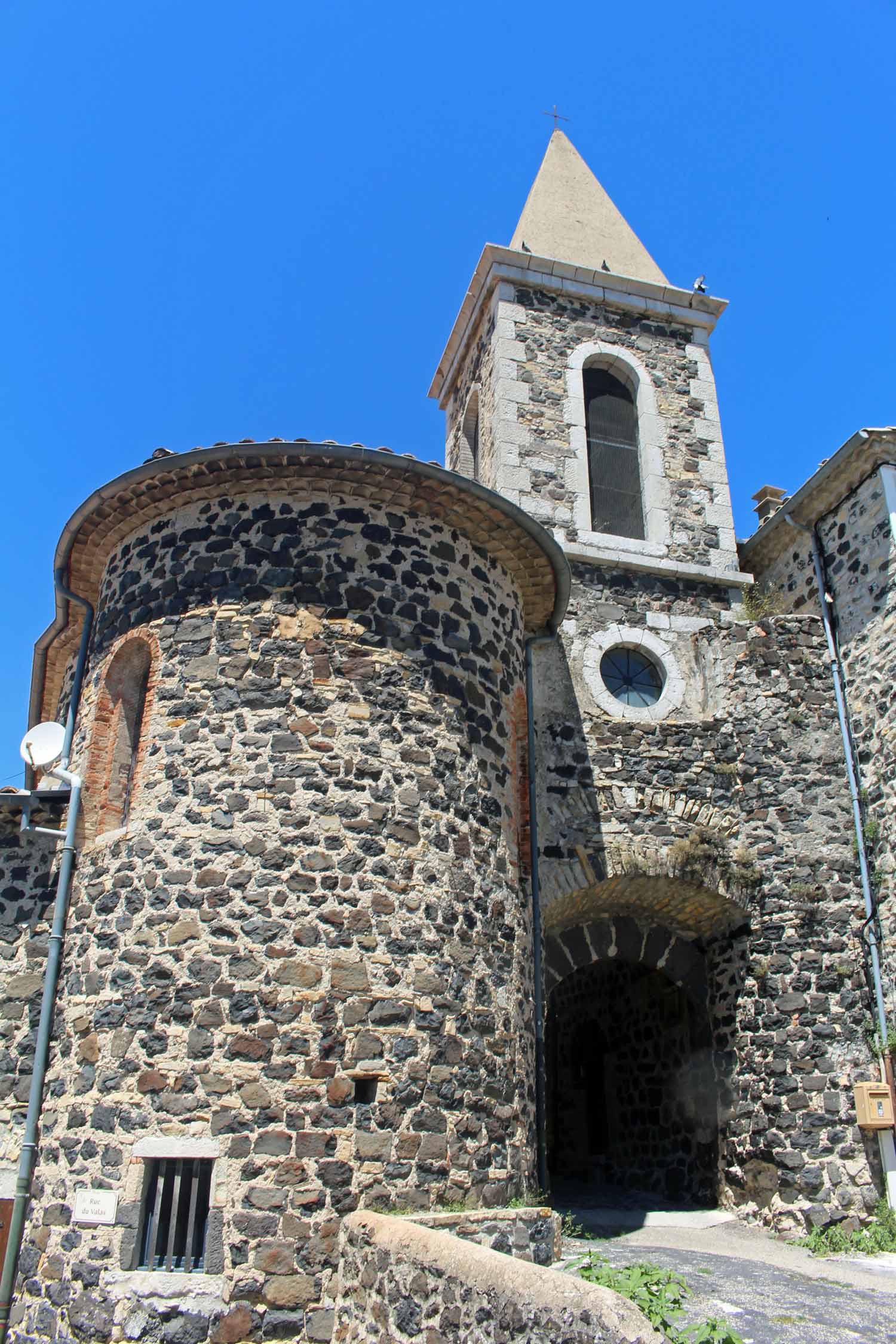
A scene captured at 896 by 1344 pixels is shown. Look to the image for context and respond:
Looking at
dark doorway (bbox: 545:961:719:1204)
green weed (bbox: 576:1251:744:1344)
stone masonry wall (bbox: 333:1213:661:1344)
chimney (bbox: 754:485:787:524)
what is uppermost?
chimney (bbox: 754:485:787:524)

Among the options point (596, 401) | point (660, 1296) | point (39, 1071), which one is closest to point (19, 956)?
point (39, 1071)

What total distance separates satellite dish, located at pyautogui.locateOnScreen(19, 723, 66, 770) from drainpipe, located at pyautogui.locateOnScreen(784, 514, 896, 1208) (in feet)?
24.6

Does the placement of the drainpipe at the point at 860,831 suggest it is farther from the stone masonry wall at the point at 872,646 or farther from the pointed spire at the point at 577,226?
the pointed spire at the point at 577,226

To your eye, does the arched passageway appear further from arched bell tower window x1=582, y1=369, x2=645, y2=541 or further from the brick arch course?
arched bell tower window x1=582, y1=369, x2=645, y2=541

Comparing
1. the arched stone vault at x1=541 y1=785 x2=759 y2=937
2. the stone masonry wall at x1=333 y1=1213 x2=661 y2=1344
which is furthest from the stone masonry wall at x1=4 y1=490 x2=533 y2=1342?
the arched stone vault at x1=541 y1=785 x2=759 y2=937

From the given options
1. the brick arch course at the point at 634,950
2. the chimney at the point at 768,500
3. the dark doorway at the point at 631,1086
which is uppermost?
the chimney at the point at 768,500

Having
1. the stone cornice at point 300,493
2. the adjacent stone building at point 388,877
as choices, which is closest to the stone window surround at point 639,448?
the adjacent stone building at point 388,877

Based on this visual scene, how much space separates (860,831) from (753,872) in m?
1.13

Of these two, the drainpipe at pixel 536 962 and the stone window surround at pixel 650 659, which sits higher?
the stone window surround at pixel 650 659

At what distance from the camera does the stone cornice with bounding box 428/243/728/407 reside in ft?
48.3

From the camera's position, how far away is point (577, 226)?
55.6 ft

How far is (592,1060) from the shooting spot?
1416cm

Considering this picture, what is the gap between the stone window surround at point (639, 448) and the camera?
1302cm

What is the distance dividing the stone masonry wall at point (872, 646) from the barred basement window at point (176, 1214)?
6.51 m
